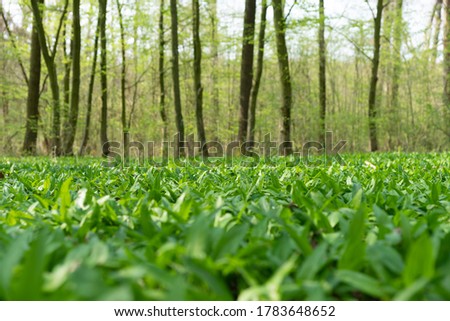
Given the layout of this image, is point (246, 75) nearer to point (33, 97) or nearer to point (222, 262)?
point (33, 97)

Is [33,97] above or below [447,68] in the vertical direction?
below

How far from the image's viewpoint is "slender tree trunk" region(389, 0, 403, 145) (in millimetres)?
22094

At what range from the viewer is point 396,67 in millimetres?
25172

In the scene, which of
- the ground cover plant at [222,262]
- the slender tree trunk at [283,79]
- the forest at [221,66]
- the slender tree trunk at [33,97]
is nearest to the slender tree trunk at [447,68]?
the forest at [221,66]

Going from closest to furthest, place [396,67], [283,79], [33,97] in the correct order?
[283,79] < [33,97] < [396,67]

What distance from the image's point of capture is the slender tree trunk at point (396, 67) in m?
22.1

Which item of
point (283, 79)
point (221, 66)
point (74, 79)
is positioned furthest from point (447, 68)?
point (221, 66)

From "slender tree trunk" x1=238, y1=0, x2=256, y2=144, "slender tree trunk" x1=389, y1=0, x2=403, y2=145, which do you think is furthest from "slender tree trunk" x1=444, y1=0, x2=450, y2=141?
"slender tree trunk" x1=238, y1=0, x2=256, y2=144

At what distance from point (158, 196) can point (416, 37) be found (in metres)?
25.1

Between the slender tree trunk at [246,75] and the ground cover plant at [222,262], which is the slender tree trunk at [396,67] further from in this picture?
the ground cover plant at [222,262]

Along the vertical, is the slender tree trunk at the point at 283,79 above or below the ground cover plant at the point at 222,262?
above

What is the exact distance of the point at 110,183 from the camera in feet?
10.4

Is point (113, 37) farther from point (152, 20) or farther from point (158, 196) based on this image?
point (158, 196)
